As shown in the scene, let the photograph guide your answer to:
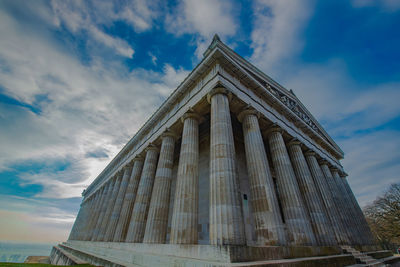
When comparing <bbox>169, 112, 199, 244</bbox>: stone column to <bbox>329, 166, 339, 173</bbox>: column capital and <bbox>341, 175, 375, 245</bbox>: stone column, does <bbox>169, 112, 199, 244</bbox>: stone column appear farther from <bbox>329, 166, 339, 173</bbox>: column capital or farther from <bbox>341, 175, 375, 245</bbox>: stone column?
<bbox>341, 175, 375, 245</bbox>: stone column

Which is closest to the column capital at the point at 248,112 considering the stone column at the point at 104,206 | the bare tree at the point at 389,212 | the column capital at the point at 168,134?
the column capital at the point at 168,134

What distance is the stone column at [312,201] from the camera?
41.8ft

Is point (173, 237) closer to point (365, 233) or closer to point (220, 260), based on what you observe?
point (220, 260)

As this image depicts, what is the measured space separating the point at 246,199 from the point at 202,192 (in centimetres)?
400

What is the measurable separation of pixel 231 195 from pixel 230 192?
0.46 ft

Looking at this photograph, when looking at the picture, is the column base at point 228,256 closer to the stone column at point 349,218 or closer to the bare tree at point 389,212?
the stone column at point 349,218

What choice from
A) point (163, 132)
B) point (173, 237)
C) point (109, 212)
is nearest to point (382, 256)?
point (173, 237)

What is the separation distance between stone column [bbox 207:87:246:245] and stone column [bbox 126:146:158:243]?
993cm

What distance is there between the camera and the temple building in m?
7.59

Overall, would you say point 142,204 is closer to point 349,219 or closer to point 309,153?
point 309,153

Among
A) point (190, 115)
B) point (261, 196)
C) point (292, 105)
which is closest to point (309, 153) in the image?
point (292, 105)

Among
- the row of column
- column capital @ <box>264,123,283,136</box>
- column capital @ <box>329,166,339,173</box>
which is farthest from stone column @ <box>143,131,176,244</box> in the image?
column capital @ <box>329,166,339,173</box>

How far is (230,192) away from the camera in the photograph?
26.5 feet

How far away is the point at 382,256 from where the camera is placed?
16.0 metres
